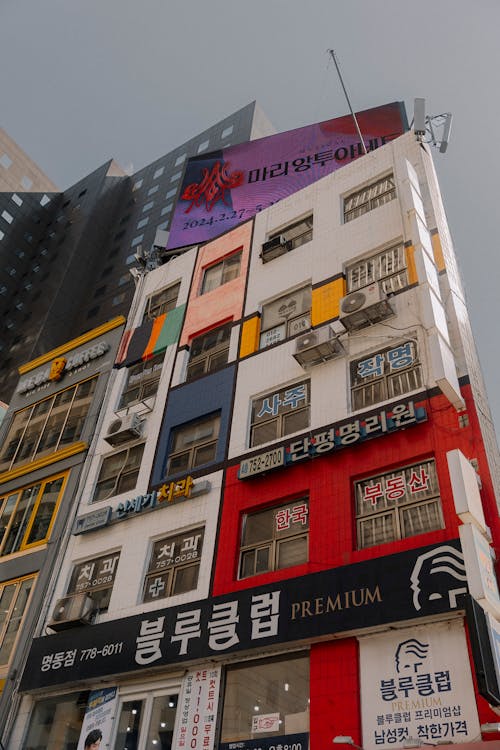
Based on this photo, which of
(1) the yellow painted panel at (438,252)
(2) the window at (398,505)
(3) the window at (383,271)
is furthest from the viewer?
(3) the window at (383,271)

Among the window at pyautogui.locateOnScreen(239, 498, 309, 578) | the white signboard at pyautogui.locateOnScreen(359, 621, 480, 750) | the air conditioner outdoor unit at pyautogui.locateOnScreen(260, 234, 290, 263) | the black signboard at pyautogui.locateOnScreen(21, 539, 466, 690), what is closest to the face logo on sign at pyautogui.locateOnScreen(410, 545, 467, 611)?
the black signboard at pyautogui.locateOnScreen(21, 539, 466, 690)

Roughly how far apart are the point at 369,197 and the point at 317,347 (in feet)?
24.8

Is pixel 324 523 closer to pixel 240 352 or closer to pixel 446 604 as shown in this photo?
pixel 446 604

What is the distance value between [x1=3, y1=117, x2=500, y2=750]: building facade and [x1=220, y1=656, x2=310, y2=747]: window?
4 cm

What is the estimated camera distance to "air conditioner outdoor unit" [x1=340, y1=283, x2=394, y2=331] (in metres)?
17.8

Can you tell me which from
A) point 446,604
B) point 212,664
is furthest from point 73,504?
point 446,604

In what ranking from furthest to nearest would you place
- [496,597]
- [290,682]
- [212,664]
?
[212,664], [290,682], [496,597]

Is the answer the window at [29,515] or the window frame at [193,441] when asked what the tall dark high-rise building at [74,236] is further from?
the window frame at [193,441]

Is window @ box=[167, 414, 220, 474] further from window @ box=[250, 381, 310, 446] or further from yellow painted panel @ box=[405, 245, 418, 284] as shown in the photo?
yellow painted panel @ box=[405, 245, 418, 284]

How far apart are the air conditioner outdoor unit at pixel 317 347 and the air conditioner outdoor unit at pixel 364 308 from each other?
61 cm

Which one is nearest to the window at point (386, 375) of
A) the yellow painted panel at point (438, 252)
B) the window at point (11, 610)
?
the yellow painted panel at point (438, 252)

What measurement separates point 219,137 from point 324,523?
66.9m

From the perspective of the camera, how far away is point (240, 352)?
2169 centimetres

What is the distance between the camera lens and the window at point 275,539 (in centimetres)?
1571
